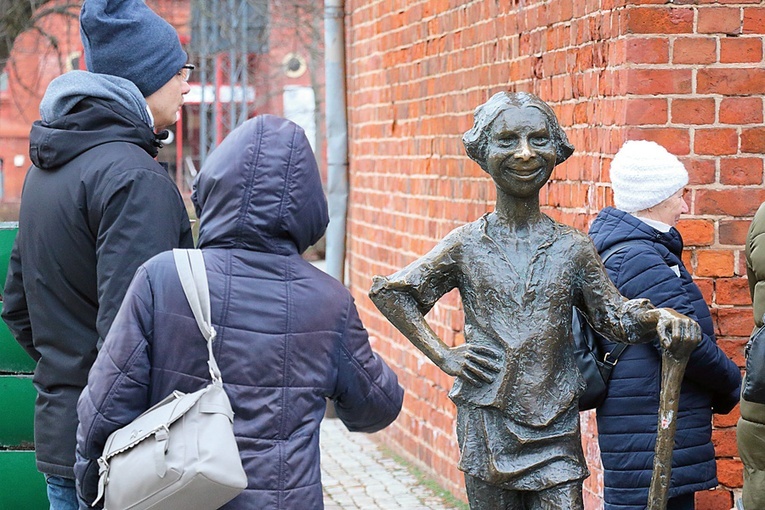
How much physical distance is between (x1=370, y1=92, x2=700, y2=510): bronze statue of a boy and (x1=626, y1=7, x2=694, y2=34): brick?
140 centimetres

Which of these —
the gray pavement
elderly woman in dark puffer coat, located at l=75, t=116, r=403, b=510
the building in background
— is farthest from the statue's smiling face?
the building in background

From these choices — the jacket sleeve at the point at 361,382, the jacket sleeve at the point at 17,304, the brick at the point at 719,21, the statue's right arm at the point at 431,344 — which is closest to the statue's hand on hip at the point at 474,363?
the statue's right arm at the point at 431,344

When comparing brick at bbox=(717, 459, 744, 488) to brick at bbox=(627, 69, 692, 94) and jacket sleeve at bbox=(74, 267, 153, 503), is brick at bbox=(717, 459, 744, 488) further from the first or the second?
jacket sleeve at bbox=(74, 267, 153, 503)

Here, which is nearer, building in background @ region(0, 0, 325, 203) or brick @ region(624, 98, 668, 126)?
brick @ region(624, 98, 668, 126)

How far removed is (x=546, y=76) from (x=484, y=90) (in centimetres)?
80

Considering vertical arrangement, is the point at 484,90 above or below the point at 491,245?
above

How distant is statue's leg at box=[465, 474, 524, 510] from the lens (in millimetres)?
3645

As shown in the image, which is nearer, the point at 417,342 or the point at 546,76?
the point at 417,342

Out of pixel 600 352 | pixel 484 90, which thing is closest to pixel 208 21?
pixel 484 90

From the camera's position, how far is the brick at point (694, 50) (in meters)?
4.87

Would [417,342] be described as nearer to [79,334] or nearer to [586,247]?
[586,247]

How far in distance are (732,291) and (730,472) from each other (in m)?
0.69

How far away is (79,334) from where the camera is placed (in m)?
3.65

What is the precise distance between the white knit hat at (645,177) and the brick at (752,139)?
0.59 meters
